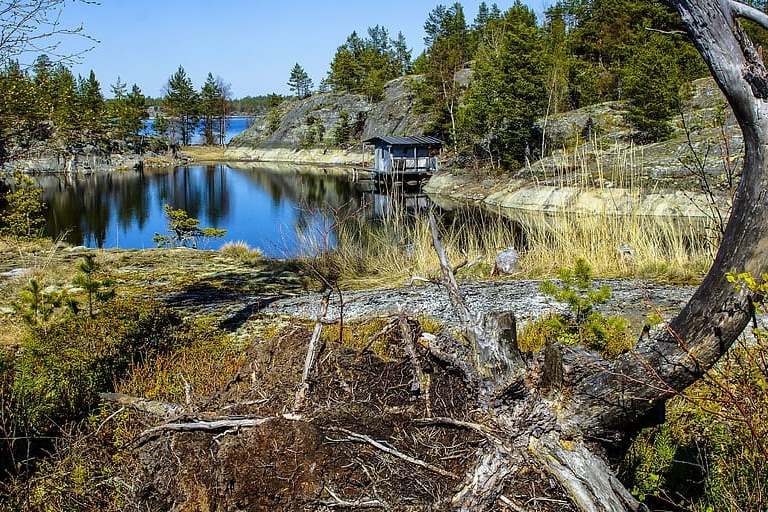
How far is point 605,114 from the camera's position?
3075 centimetres

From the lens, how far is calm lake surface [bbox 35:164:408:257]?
1887 centimetres

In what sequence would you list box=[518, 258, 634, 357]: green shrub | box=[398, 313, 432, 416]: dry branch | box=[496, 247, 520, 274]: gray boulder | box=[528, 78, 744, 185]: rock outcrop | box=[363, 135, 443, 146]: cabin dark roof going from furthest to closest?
box=[363, 135, 443, 146]: cabin dark roof < box=[528, 78, 744, 185]: rock outcrop < box=[496, 247, 520, 274]: gray boulder < box=[518, 258, 634, 357]: green shrub < box=[398, 313, 432, 416]: dry branch

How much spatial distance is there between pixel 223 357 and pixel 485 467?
254cm

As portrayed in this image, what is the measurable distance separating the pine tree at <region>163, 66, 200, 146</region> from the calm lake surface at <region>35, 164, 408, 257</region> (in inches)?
1053

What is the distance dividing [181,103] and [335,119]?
2409cm

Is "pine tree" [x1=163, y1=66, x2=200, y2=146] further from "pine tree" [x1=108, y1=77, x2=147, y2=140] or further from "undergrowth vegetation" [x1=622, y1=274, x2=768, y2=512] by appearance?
"undergrowth vegetation" [x1=622, y1=274, x2=768, y2=512]

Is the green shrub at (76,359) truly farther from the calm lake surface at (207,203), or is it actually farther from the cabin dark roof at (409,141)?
the cabin dark roof at (409,141)

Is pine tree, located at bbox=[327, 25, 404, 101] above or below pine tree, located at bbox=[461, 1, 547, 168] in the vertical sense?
above

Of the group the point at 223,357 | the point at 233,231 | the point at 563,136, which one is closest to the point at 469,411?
the point at 223,357

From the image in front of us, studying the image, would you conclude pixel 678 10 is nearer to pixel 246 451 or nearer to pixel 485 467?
pixel 485 467

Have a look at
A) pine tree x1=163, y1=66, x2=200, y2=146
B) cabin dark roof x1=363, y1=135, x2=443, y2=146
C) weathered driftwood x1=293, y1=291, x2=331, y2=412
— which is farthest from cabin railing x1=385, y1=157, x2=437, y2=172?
pine tree x1=163, y1=66, x2=200, y2=146

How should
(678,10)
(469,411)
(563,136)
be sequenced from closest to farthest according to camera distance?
(678,10) → (469,411) → (563,136)

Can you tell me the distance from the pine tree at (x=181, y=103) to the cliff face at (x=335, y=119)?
7.46 m

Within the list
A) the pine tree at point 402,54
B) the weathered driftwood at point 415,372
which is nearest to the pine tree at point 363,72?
the pine tree at point 402,54
